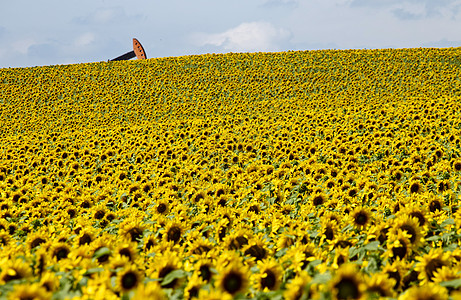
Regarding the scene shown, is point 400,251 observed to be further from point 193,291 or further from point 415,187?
point 415,187

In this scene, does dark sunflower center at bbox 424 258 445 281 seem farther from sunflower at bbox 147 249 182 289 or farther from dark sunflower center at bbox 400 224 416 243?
sunflower at bbox 147 249 182 289

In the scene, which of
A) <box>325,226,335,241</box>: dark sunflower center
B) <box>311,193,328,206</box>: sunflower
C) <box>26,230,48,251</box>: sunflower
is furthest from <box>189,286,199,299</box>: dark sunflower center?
<box>311,193,328,206</box>: sunflower

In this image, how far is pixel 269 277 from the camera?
3104 mm

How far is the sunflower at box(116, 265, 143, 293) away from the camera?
2.94 m

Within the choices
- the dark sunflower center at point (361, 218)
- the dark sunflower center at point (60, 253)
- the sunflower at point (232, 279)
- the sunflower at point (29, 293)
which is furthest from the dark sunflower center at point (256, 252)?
the dark sunflower center at point (60, 253)

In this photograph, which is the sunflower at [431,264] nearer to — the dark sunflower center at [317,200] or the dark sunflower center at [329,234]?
the dark sunflower center at [329,234]

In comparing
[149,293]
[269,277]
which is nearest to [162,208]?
[269,277]

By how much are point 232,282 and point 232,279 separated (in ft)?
0.08

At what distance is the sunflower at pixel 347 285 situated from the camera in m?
2.48

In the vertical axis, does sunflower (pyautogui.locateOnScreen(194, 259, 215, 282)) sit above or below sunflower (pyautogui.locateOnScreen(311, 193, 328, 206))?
→ above

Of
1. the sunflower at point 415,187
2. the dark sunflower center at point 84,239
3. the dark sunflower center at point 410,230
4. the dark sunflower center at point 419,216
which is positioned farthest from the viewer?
the sunflower at point 415,187

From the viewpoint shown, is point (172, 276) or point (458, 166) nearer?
point (172, 276)

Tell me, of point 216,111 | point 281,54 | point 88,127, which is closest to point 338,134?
point 216,111

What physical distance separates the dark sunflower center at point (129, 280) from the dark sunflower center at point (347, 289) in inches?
70.2
